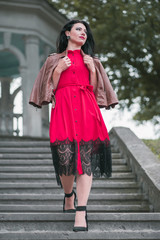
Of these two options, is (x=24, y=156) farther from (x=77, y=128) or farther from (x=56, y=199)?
(x=77, y=128)

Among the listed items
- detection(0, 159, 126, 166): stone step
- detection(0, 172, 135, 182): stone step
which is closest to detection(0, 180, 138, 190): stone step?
detection(0, 172, 135, 182): stone step

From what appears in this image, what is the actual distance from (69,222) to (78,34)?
5.79 ft

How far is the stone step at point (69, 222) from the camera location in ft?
13.7

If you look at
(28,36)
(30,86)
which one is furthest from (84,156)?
(28,36)

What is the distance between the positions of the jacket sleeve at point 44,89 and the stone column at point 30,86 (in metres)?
6.87

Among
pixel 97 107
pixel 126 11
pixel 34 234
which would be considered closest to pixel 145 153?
pixel 97 107

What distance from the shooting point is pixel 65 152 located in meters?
4.15

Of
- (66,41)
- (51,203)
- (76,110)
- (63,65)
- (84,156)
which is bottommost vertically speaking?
(51,203)

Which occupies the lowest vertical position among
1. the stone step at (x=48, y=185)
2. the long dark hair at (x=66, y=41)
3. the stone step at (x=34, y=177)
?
the stone step at (x=48, y=185)

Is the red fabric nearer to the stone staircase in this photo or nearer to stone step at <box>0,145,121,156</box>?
the stone staircase

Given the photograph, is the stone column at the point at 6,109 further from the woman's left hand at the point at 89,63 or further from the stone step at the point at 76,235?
the stone step at the point at 76,235

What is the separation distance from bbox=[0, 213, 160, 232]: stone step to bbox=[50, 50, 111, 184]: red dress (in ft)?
1.31

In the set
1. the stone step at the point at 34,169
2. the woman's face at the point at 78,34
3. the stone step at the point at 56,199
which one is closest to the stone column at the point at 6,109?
the stone step at the point at 34,169

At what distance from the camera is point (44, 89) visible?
173 inches
